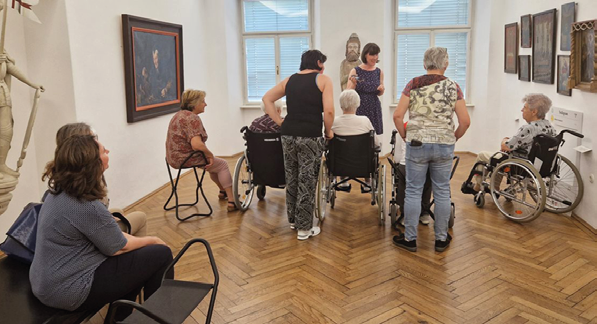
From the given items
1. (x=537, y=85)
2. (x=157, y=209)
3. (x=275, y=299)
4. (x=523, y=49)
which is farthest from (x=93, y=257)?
(x=523, y=49)

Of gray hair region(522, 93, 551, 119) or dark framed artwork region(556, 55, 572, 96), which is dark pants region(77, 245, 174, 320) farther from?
dark framed artwork region(556, 55, 572, 96)

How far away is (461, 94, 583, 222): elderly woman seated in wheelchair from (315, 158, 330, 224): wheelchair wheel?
1568mm

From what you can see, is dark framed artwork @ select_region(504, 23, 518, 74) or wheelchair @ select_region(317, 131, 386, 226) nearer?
wheelchair @ select_region(317, 131, 386, 226)

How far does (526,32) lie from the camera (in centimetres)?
614

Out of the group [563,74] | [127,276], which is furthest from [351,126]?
[127,276]

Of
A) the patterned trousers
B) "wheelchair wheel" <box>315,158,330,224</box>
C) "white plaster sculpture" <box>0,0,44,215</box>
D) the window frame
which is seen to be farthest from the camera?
the window frame

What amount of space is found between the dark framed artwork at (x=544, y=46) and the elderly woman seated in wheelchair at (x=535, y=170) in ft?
2.98

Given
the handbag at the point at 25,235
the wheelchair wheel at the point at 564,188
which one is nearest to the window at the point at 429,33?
the wheelchair wheel at the point at 564,188

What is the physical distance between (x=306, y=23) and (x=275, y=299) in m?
6.23

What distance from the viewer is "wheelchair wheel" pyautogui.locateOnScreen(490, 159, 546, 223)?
14.5 ft

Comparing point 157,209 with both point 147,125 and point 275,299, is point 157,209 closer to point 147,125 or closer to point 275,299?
point 147,125

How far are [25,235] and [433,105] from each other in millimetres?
2715

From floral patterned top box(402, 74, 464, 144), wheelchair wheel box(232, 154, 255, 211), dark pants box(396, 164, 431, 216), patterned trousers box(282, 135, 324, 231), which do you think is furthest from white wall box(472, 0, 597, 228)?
wheelchair wheel box(232, 154, 255, 211)

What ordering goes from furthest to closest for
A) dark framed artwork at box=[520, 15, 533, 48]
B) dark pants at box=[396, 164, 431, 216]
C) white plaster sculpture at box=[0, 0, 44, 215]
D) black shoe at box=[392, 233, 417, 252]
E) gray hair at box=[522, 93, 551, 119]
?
dark framed artwork at box=[520, 15, 533, 48]
gray hair at box=[522, 93, 551, 119]
dark pants at box=[396, 164, 431, 216]
black shoe at box=[392, 233, 417, 252]
white plaster sculpture at box=[0, 0, 44, 215]
